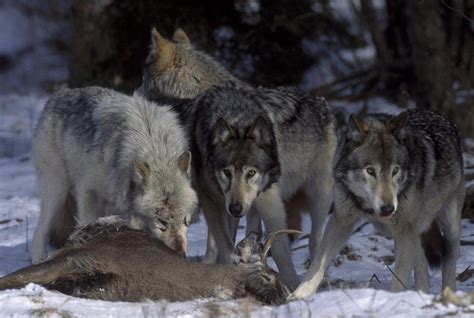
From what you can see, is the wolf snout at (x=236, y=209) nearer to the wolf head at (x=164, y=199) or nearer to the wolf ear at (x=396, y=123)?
the wolf head at (x=164, y=199)

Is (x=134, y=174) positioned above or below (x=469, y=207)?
above

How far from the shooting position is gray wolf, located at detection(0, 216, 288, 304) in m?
5.02

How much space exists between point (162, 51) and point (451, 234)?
288 centimetres

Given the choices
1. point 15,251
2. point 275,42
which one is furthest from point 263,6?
point 15,251

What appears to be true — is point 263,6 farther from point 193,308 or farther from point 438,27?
point 193,308

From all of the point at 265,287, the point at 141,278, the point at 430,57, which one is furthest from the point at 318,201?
the point at 430,57

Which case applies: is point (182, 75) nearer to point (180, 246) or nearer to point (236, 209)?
point (236, 209)

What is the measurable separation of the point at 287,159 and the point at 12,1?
13.7 meters

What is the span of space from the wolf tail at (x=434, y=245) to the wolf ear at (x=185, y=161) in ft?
6.16

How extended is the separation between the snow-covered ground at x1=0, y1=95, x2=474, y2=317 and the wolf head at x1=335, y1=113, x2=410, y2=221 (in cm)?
56

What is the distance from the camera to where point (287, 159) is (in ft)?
23.7

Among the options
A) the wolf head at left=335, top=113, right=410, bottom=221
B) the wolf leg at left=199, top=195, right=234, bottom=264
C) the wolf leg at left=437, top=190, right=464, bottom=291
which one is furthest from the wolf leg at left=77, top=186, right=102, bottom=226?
the wolf leg at left=437, top=190, right=464, bottom=291

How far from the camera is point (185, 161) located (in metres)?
6.44

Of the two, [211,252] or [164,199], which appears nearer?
[164,199]
